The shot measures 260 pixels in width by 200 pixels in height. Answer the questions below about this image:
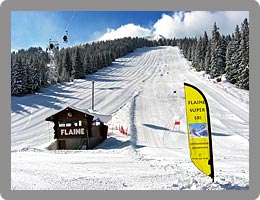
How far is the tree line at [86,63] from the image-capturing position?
31.4 meters

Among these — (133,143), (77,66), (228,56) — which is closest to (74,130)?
(133,143)

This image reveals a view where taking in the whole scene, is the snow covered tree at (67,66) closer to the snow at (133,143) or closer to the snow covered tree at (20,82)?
the snow at (133,143)

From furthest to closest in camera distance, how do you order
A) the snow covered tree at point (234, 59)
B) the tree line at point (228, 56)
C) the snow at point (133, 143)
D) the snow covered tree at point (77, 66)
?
the snow covered tree at point (77, 66)
the snow covered tree at point (234, 59)
the tree line at point (228, 56)
the snow at point (133, 143)

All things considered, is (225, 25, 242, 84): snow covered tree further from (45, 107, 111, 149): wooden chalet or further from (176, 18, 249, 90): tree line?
(45, 107, 111, 149): wooden chalet

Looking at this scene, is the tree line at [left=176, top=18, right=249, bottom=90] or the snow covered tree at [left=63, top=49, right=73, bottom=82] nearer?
the tree line at [left=176, top=18, right=249, bottom=90]

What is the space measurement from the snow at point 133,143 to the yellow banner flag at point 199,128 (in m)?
0.61

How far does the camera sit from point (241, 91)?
3950 centimetres

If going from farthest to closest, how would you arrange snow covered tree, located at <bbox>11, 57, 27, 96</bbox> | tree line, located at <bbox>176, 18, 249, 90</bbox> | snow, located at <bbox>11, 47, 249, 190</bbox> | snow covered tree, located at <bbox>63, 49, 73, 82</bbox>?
snow covered tree, located at <bbox>63, 49, 73, 82</bbox> → tree line, located at <bbox>176, 18, 249, 90</bbox> → snow covered tree, located at <bbox>11, 57, 27, 96</bbox> → snow, located at <bbox>11, 47, 249, 190</bbox>

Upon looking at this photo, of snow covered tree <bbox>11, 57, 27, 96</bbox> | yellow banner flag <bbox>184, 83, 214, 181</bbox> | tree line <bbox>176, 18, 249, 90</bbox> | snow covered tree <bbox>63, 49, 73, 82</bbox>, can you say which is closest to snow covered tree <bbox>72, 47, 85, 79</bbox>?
snow covered tree <bbox>63, 49, 73, 82</bbox>

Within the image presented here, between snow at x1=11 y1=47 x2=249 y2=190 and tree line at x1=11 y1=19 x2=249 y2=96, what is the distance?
1.70 m

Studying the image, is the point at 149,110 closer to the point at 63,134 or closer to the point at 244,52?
the point at 244,52

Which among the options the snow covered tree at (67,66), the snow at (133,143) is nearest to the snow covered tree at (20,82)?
the snow at (133,143)

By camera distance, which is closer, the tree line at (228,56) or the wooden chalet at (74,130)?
the wooden chalet at (74,130)

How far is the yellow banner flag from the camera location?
30.5ft
